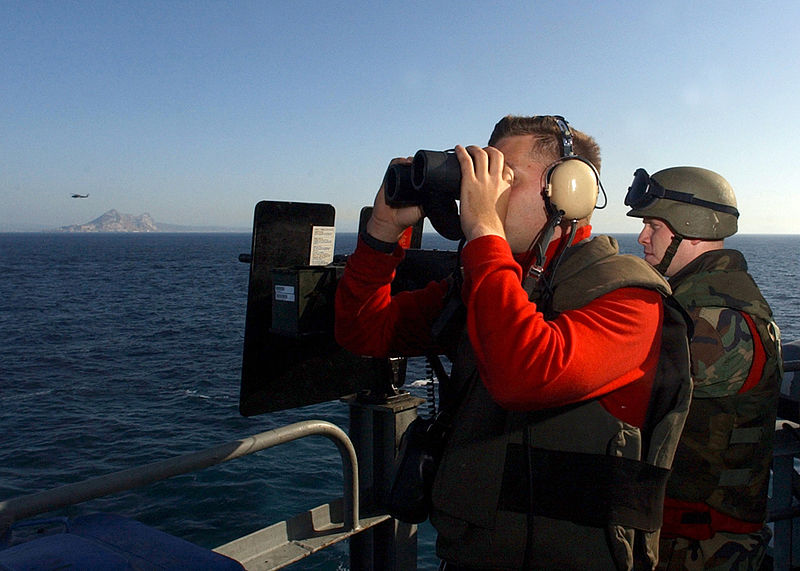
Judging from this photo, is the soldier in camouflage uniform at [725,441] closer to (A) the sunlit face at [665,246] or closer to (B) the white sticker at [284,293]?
(A) the sunlit face at [665,246]

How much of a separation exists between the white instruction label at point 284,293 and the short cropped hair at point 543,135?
1.34 metres

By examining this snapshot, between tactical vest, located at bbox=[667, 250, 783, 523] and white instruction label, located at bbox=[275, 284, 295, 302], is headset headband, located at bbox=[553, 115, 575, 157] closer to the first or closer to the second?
tactical vest, located at bbox=[667, 250, 783, 523]

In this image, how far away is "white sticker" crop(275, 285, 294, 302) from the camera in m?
2.95

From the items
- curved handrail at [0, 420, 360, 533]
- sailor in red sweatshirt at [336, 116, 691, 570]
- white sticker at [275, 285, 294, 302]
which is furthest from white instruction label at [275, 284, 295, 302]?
sailor in red sweatshirt at [336, 116, 691, 570]

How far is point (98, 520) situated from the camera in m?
1.79

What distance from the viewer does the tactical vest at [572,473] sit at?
1.69 metres

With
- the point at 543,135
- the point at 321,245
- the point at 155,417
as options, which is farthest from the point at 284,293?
the point at 155,417

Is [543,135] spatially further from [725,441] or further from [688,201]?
[688,201]

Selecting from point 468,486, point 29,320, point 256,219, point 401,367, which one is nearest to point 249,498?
point 401,367

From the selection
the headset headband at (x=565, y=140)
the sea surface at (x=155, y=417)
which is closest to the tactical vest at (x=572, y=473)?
the headset headband at (x=565, y=140)

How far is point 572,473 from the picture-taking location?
171cm

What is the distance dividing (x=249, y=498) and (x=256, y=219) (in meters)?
12.5

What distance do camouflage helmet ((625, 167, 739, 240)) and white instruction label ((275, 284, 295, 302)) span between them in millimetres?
1850

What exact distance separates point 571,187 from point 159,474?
5.87 ft
